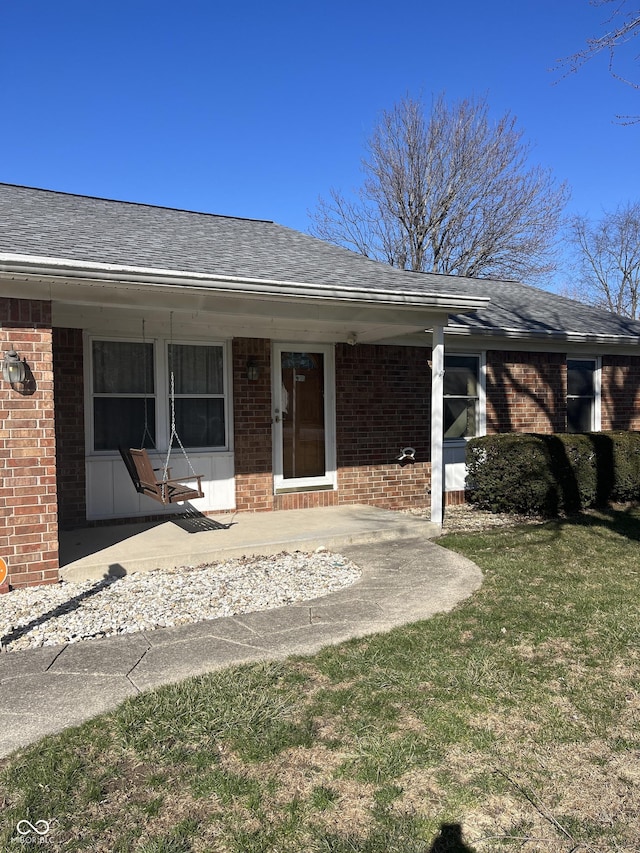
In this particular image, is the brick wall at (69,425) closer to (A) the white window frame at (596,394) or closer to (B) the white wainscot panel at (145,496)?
(B) the white wainscot panel at (145,496)

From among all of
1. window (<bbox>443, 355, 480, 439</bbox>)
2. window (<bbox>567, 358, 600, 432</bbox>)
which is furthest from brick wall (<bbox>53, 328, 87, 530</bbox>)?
window (<bbox>567, 358, 600, 432</bbox>)

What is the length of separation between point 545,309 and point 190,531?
341 inches

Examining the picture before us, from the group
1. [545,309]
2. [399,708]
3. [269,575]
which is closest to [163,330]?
[269,575]

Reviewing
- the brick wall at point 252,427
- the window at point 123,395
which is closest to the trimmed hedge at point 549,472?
the brick wall at point 252,427

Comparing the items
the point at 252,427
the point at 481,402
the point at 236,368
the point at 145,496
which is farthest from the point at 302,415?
the point at 481,402

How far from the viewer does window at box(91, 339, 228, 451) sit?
7.60 m

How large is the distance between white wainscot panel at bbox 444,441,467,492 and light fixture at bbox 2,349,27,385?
6710 mm

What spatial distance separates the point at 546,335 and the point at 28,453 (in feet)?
26.7

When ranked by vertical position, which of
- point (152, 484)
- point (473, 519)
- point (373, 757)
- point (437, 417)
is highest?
point (437, 417)

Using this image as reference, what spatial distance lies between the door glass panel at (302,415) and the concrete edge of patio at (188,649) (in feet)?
10.2

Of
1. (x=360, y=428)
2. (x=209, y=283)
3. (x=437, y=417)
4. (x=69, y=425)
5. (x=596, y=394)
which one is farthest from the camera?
(x=596, y=394)

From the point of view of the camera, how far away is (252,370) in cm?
821

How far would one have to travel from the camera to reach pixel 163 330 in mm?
7672

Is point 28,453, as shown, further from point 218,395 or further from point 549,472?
point 549,472
